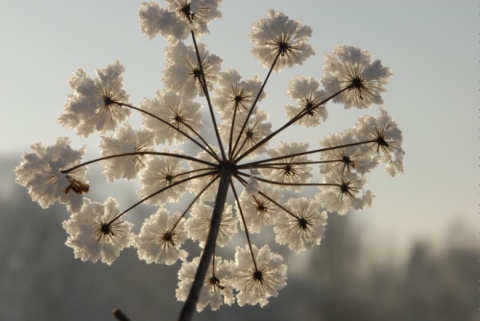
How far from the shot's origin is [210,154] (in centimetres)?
845

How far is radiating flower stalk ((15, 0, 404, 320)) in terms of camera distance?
862cm

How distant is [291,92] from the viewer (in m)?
9.62

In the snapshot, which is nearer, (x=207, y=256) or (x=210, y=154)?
(x=207, y=256)

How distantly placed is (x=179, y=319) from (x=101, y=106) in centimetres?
362

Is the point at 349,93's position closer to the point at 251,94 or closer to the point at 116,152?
the point at 251,94

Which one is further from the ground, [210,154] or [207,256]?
[210,154]

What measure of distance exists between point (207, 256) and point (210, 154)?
175 cm

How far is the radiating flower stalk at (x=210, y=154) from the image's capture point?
8.62 meters

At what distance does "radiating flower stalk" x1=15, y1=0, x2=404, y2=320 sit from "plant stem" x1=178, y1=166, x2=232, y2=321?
1.28 ft

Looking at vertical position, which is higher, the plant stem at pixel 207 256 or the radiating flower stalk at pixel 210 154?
the radiating flower stalk at pixel 210 154

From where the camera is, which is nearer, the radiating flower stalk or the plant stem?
the plant stem

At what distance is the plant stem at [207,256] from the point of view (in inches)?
251

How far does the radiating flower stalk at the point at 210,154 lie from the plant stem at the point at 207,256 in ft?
1.28

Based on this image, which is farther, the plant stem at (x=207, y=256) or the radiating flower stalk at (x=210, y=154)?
the radiating flower stalk at (x=210, y=154)
